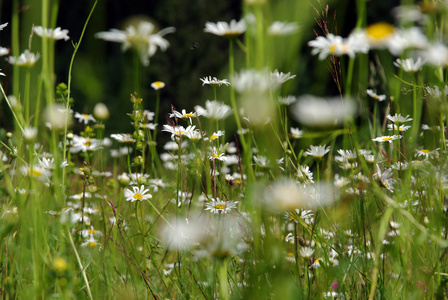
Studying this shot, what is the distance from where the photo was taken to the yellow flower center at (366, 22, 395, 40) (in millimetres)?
548

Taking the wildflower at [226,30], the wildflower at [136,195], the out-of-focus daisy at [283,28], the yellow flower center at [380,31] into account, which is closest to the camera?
the out-of-focus daisy at [283,28]

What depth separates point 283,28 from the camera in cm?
44

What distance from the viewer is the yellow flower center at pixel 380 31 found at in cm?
55

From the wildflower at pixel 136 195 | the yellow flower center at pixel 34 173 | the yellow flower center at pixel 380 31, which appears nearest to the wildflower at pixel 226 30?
the yellow flower center at pixel 380 31

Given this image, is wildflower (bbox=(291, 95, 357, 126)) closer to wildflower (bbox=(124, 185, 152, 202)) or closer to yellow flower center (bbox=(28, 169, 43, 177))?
yellow flower center (bbox=(28, 169, 43, 177))

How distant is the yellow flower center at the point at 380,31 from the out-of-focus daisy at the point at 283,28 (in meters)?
0.16

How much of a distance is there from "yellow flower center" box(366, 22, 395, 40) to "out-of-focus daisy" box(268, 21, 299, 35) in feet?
0.51

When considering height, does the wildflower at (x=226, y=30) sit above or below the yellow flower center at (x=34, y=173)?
above

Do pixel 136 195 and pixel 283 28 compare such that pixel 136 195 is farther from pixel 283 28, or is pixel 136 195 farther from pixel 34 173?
pixel 283 28

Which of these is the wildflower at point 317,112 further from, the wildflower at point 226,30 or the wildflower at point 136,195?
the wildflower at point 136,195

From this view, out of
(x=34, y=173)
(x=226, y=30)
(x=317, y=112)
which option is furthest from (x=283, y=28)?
(x=34, y=173)

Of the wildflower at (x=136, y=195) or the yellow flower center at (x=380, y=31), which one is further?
the wildflower at (x=136, y=195)

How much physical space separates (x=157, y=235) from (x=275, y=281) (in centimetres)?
93

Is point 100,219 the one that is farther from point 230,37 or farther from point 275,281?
point 275,281
